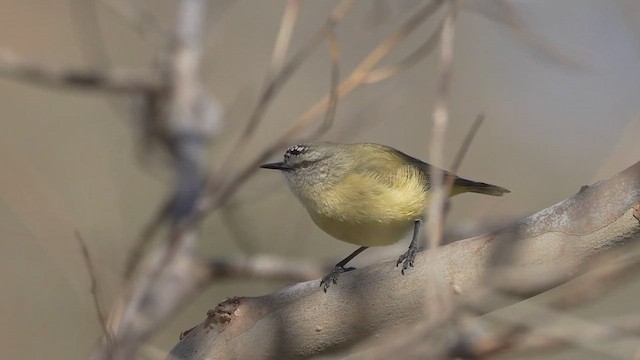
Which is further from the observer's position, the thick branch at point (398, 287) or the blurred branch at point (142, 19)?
the blurred branch at point (142, 19)

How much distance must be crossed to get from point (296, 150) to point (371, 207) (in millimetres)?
565

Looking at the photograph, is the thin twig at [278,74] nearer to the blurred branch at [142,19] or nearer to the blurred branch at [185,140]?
the blurred branch at [185,140]

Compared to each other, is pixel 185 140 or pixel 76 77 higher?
pixel 76 77

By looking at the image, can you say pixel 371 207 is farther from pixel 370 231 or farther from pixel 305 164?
pixel 305 164

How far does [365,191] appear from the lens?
262 centimetres

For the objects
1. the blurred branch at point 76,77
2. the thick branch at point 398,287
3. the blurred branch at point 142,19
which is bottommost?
the thick branch at point 398,287

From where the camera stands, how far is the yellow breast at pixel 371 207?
2.53 m

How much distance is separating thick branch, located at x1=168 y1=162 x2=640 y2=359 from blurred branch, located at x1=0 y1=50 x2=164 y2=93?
1414mm

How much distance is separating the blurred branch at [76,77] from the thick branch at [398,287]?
4.64 ft

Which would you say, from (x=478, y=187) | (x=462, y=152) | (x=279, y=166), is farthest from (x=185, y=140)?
(x=462, y=152)

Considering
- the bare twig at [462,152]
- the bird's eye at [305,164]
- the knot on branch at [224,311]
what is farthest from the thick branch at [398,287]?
the bird's eye at [305,164]

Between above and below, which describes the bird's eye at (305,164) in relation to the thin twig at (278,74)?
above

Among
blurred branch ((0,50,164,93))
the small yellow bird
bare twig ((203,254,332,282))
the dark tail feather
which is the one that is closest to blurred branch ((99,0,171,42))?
blurred branch ((0,50,164,93))

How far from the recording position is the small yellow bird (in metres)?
2.54
